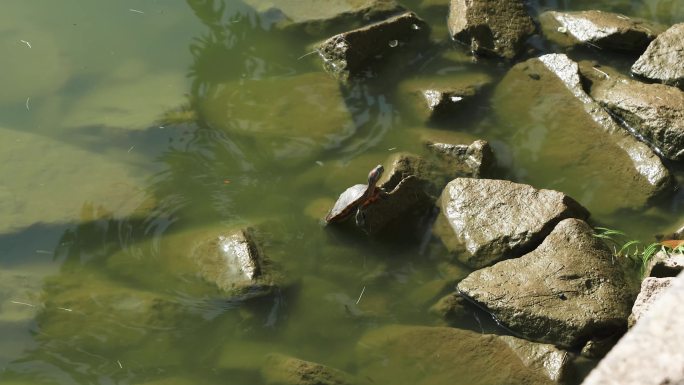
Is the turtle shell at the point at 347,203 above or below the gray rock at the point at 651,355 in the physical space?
below

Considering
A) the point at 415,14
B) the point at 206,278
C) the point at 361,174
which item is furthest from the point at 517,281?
the point at 415,14

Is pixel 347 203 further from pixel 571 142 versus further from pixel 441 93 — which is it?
pixel 571 142

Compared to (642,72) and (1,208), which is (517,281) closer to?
(642,72)

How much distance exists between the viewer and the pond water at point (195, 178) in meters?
3.98

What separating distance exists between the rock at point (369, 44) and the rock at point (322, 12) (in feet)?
0.80

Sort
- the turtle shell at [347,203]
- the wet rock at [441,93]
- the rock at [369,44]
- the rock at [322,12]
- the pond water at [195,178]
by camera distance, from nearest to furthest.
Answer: the pond water at [195,178] → the turtle shell at [347,203] → the wet rock at [441,93] → the rock at [369,44] → the rock at [322,12]

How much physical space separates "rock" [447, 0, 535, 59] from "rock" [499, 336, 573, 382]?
2.33m

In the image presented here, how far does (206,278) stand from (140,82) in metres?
1.85

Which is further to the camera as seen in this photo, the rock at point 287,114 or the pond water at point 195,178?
the rock at point 287,114

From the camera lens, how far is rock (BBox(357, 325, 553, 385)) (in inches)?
151

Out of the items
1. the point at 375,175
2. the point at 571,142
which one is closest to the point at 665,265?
the point at 571,142

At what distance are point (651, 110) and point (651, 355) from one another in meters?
3.10

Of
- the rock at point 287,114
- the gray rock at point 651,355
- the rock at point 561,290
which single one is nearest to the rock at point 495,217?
the rock at point 561,290

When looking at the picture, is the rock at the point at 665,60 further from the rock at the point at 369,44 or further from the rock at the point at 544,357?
the rock at the point at 544,357
